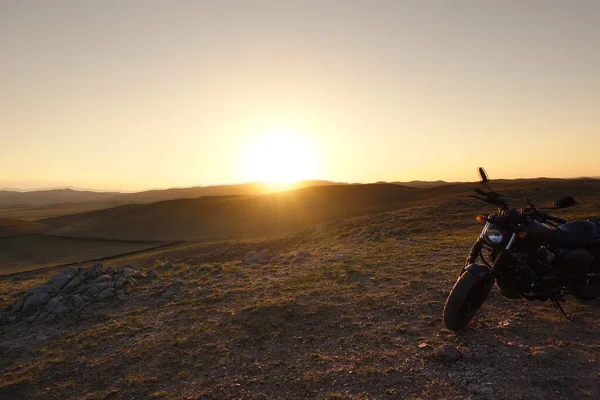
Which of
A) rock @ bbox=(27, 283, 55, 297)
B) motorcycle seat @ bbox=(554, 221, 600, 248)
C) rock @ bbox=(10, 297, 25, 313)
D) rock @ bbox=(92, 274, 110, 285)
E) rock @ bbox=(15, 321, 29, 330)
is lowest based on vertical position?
rock @ bbox=(15, 321, 29, 330)

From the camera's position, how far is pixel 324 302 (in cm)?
795

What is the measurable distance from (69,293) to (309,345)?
7.95m

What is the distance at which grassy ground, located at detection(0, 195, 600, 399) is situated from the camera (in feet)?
15.7

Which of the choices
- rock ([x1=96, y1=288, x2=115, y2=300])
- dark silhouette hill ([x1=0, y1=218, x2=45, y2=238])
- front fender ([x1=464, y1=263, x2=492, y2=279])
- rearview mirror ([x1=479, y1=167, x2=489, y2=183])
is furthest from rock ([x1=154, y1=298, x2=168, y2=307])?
dark silhouette hill ([x1=0, y1=218, x2=45, y2=238])

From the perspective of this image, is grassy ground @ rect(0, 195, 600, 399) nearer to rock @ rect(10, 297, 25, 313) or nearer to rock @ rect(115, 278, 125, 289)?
rock @ rect(115, 278, 125, 289)

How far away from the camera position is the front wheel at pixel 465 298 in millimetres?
5492

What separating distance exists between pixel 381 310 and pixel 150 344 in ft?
14.9

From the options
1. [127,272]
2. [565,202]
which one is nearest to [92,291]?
[127,272]

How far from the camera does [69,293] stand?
1038 cm

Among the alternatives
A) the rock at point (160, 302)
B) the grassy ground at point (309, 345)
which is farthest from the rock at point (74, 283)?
the rock at point (160, 302)

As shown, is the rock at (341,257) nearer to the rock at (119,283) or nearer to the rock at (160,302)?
the rock at (160,302)

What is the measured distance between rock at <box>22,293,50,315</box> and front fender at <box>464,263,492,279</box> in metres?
10.5

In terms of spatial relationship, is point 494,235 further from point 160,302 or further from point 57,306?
point 57,306

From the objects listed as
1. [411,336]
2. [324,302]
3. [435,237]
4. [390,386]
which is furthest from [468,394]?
[435,237]
